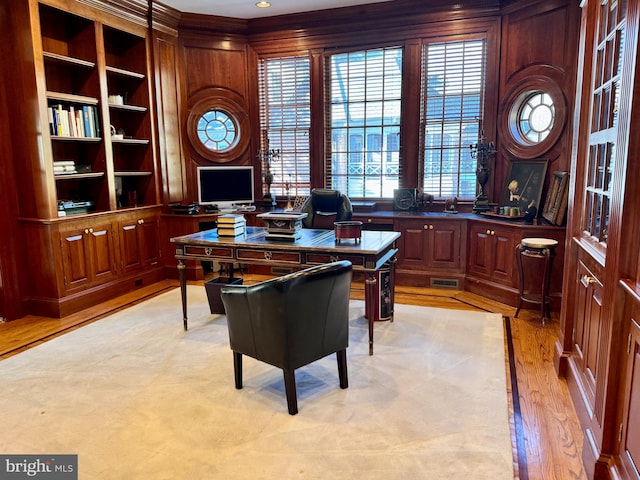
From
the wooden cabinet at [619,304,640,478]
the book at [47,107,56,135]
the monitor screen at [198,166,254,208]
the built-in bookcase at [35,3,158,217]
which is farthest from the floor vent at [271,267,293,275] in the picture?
the wooden cabinet at [619,304,640,478]

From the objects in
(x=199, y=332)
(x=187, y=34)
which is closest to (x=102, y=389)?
(x=199, y=332)

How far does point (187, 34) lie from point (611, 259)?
5254 millimetres

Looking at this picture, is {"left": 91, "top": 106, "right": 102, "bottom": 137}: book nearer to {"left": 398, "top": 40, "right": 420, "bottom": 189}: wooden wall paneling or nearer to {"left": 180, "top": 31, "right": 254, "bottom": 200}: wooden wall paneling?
{"left": 180, "top": 31, "right": 254, "bottom": 200}: wooden wall paneling

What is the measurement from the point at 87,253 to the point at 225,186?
186 cm

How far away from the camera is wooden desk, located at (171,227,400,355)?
3.15 m

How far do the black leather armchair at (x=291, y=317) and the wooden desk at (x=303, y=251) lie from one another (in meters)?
0.47

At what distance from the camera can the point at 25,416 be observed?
2516 mm

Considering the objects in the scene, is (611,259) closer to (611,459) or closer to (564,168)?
(611,459)

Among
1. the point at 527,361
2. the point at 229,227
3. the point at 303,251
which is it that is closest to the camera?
the point at 527,361

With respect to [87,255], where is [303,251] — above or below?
above

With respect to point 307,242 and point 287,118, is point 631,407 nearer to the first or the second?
point 307,242

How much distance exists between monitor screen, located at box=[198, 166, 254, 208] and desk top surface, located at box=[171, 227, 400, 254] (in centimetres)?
182

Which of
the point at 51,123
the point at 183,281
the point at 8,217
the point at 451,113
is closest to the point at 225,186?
the point at 51,123

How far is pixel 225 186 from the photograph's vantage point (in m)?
5.71
